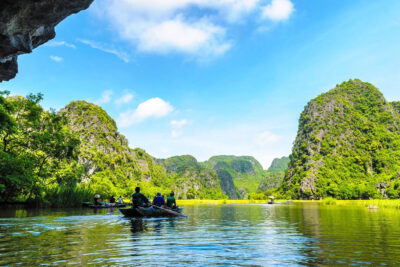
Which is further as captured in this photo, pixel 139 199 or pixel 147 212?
pixel 139 199

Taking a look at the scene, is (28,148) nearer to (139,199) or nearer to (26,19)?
(139,199)

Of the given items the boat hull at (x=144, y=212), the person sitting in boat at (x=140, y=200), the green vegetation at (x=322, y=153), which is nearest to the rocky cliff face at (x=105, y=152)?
the green vegetation at (x=322, y=153)

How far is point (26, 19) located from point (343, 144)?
14896 centimetres

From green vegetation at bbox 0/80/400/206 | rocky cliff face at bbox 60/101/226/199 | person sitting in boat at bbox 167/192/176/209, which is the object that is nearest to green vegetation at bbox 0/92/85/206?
person sitting in boat at bbox 167/192/176/209

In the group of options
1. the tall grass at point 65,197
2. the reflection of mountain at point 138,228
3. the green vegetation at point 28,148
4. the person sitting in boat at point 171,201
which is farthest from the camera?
the tall grass at point 65,197

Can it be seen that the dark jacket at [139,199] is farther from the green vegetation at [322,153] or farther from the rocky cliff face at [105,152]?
the rocky cliff face at [105,152]

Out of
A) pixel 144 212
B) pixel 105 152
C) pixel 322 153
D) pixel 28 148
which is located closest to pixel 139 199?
pixel 144 212

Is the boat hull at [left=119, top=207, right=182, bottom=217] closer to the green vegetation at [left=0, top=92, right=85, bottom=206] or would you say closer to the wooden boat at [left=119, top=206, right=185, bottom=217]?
the wooden boat at [left=119, top=206, right=185, bottom=217]

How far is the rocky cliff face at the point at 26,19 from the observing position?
226 inches

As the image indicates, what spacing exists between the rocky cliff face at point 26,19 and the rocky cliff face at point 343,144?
4268 inches

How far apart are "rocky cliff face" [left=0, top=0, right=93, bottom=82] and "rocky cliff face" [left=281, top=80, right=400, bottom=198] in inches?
4268

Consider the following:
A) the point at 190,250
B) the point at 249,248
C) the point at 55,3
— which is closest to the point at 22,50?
the point at 55,3

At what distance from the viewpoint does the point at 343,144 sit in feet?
443

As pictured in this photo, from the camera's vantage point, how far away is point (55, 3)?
6238 millimetres
